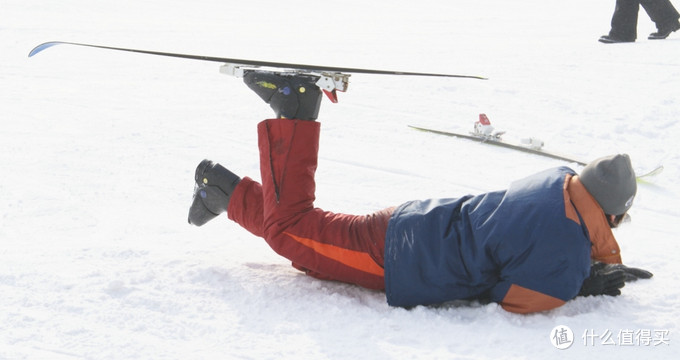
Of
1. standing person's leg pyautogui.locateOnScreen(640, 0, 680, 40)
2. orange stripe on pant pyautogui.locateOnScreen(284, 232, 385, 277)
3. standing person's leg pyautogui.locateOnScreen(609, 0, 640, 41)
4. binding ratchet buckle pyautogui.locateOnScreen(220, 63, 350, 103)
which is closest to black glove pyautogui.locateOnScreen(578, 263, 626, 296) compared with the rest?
orange stripe on pant pyautogui.locateOnScreen(284, 232, 385, 277)

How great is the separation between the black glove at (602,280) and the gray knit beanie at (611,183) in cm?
26

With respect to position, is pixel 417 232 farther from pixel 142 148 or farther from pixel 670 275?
pixel 142 148

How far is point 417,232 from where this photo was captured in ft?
8.41

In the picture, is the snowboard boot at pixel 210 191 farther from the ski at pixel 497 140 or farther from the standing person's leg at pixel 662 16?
the standing person's leg at pixel 662 16

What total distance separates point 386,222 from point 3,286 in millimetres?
1308

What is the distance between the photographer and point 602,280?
256 cm

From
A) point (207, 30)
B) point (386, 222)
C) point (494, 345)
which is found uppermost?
point (207, 30)

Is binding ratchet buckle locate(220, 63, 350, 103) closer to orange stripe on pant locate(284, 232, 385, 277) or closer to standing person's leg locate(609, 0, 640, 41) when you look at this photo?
orange stripe on pant locate(284, 232, 385, 277)

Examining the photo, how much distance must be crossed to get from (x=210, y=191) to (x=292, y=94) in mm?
528

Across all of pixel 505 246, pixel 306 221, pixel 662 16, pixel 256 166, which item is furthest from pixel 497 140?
pixel 662 16

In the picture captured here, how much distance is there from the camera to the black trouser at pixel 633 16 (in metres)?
7.24

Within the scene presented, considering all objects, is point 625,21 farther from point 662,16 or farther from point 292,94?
point 292,94

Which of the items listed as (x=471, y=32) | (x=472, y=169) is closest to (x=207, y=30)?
(x=471, y=32)

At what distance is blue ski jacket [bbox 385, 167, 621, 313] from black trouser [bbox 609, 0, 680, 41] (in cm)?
529
